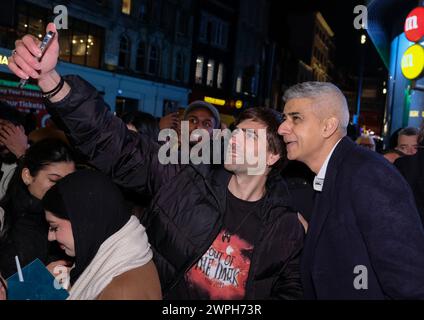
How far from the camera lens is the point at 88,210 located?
6.97 feet

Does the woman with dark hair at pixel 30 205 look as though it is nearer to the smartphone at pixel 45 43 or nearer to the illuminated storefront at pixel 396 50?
the smartphone at pixel 45 43

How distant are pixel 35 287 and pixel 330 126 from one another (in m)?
2.06

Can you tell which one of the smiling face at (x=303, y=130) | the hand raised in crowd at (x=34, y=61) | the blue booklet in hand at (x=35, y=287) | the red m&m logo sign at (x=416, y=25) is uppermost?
the red m&m logo sign at (x=416, y=25)

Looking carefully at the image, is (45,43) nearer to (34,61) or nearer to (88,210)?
(34,61)

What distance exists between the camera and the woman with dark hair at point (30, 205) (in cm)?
290

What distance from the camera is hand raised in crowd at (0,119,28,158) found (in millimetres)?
4252

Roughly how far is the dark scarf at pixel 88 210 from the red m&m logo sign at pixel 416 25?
34.7 ft

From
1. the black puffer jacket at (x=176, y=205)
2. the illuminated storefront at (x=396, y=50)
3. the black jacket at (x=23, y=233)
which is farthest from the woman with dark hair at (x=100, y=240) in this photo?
the illuminated storefront at (x=396, y=50)

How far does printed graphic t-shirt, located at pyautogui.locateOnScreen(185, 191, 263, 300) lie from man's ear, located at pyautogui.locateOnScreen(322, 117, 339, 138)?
32.3 inches

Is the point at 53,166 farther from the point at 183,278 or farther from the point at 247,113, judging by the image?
the point at 247,113

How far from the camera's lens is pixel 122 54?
86.2 ft

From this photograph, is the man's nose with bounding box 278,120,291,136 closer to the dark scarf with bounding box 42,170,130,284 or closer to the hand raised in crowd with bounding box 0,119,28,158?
the dark scarf with bounding box 42,170,130,284

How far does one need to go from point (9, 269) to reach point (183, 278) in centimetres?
123
